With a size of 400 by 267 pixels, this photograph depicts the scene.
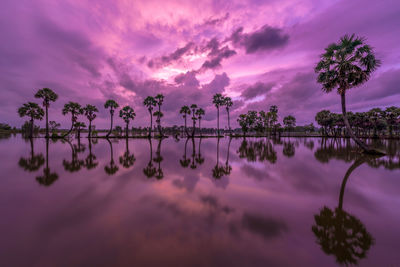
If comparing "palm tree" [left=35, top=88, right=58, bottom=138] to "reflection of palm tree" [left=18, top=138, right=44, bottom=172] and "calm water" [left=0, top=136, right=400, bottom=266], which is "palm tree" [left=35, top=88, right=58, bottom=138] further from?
"calm water" [left=0, top=136, right=400, bottom=266]

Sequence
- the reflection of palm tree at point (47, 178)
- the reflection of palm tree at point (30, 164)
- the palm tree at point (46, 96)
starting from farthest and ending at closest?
the palm tree at point (46, 96), the reflection of palm tree at point (30, 164), the reflection of palm tree at point (47, 178)

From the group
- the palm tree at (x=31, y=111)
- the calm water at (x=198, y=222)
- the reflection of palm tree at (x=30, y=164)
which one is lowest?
the calm water at (x=198, y=222)

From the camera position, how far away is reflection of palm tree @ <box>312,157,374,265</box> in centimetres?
313

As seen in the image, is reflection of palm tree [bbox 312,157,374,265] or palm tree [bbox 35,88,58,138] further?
palm tree [bbox 35,88,58,138]

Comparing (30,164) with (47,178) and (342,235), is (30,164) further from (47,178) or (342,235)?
(342,235)

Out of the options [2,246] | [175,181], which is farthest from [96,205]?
[175,181]

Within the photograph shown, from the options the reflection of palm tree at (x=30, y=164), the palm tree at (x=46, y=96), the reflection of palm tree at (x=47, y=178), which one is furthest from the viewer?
the palm tree at (x=46, y=96)

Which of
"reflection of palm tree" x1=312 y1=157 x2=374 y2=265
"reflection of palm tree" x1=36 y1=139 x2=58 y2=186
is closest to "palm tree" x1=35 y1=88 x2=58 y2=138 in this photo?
"reflection of palm tree" x1=36 y1=139 x2=58 y2=186

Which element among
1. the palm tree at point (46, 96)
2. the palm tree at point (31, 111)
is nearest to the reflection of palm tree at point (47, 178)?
the palm tree at point (46, 96)

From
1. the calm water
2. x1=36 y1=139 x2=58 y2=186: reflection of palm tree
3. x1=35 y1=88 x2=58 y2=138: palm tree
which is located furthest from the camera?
x1=35 y1=88 x2=58 y2=138: palm tree

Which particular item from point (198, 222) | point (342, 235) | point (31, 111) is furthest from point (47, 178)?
point (31, 111)

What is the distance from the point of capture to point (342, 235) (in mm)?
3678

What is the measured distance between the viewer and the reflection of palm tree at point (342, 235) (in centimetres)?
313

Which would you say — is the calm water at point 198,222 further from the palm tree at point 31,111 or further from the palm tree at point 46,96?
the palm tree at point 31,111
